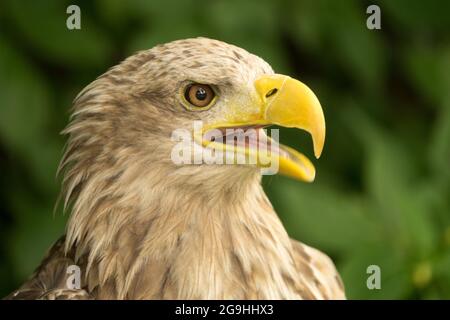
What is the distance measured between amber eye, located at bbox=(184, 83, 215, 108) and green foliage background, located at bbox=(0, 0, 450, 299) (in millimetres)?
720

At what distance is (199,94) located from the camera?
2.17 meters

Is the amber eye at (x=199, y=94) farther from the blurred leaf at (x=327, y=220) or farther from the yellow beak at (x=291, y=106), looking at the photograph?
the blurred leaf at (x=327, y=220)

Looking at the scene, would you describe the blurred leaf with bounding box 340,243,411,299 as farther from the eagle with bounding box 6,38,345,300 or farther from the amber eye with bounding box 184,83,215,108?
the amber eye with bounding box 184,83,215,108

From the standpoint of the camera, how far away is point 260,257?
2.32m

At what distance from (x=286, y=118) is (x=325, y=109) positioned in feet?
6.32

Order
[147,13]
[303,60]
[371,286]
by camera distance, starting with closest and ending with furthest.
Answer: [371,286] → [147,13] → [303,60]

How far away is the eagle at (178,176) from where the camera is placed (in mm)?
2168

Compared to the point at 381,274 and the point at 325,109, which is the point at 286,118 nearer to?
the point at 381,274

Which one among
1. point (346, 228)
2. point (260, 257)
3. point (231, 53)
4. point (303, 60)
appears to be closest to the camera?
point (231, 53)

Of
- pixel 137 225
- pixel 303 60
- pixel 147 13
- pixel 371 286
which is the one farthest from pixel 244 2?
pixel 137 225


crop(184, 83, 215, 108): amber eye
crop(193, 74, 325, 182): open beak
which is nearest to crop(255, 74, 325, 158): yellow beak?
crop(193, 74, 325, 182): open beak

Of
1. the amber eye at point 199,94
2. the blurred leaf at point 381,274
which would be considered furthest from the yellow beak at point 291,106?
the blurred leaf at point 381,274
